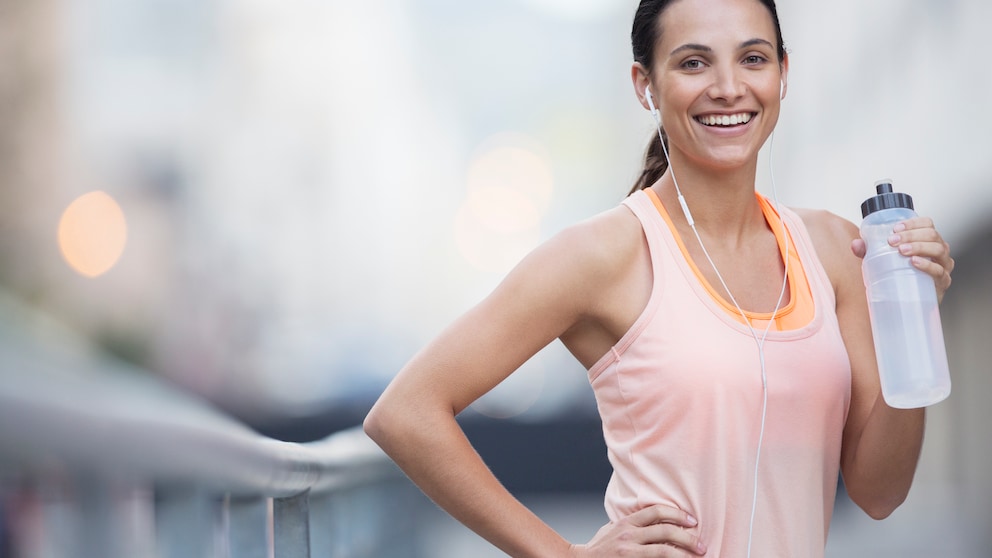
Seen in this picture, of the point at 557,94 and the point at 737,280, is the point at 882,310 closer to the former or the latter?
the point at 737,280

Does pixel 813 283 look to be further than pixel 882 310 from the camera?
Yes

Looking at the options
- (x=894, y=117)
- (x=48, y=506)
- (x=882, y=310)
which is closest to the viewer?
(x=48, y=506)

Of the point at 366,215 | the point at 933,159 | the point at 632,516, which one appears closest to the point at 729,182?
the point at 632,516

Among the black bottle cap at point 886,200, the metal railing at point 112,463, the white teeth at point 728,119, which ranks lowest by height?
the metal railing at point 112,463

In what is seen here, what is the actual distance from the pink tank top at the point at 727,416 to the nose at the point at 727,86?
0.82 ft

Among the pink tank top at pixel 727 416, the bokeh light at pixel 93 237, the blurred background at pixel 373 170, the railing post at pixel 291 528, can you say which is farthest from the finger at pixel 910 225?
the bokeh light at pixel 93 237

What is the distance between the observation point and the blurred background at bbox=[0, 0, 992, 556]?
1013cm

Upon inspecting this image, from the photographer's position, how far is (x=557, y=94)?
52.1ft

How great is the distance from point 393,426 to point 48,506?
94 cm

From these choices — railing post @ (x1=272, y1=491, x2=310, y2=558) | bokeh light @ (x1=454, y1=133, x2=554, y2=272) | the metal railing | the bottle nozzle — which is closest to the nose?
the bottle nozzle

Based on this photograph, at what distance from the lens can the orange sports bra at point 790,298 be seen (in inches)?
59.4

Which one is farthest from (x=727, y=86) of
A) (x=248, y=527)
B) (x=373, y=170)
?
(x=373, y=170)

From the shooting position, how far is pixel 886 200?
1432 millimetres

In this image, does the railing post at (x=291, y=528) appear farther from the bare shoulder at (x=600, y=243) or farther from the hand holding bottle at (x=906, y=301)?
the hand holding bottle at (x=906, y=301)
